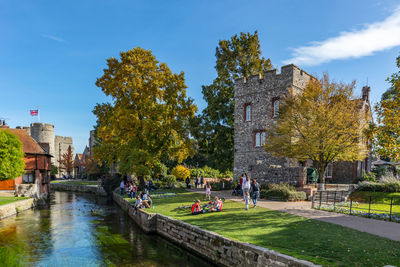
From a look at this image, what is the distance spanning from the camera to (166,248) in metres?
13.6

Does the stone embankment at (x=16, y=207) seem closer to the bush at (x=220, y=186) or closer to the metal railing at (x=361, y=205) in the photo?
the bush at (x=220, y=186)

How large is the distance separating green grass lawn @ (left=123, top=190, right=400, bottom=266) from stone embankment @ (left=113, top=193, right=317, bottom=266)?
42cm

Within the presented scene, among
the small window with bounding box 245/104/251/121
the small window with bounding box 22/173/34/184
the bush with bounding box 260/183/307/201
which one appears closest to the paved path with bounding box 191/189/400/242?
the bush with bounding box 260/183/307/201

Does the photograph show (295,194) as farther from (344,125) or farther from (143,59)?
(143,59)

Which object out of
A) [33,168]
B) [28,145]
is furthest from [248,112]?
[28,145]

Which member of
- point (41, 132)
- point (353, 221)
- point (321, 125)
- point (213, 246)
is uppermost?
point (41, 132)

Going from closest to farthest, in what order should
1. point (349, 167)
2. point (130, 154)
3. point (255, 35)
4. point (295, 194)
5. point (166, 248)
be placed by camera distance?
point (166, 248) < point (295, 194) < point (130, 154) < point (349, 167) < point (255, 35)

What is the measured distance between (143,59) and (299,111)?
631 inches

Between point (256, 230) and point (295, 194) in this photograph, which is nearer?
point (256, 230)

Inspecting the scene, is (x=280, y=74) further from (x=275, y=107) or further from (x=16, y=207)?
(x=16, y=207)

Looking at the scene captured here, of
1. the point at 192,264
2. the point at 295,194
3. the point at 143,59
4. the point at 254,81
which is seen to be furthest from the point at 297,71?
the point at 192,264

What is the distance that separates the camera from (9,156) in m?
24.7

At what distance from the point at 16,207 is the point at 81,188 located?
22.6 metres

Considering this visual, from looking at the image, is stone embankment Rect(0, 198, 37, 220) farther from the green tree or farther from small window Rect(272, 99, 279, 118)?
small window Rect(272, 99, 279, 118)
